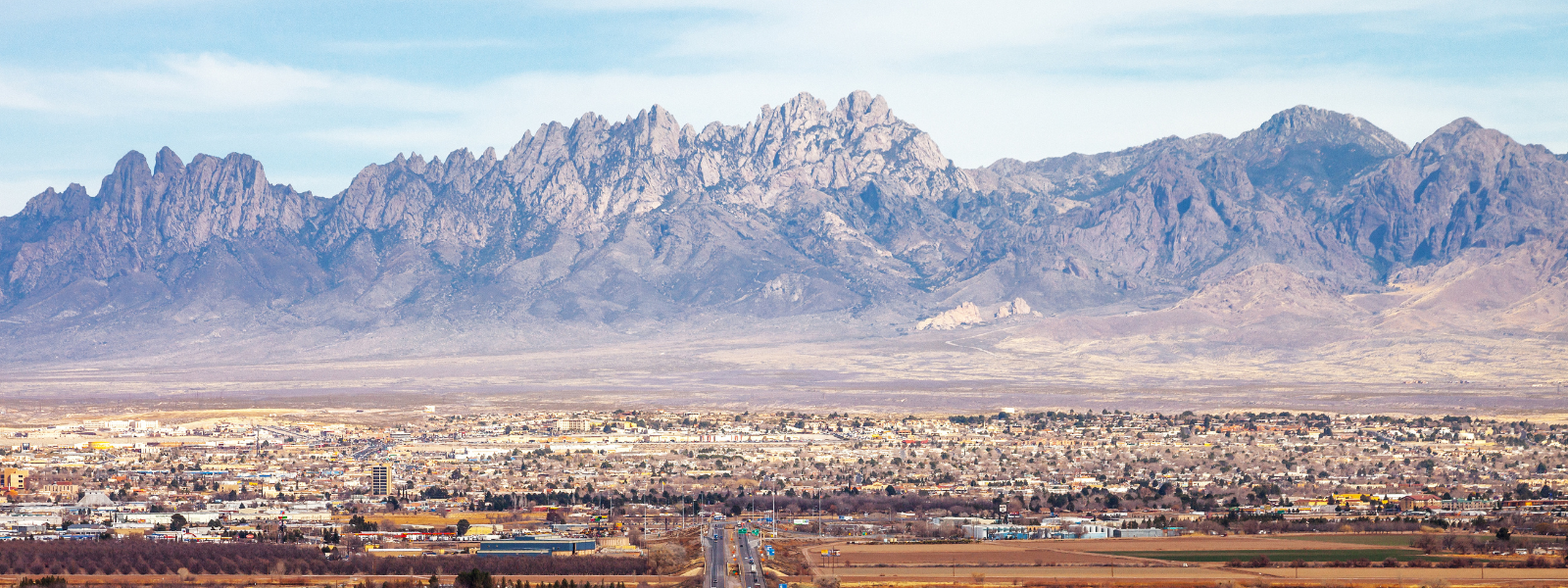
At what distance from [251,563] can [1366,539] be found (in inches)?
2137

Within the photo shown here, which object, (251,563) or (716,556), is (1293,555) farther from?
(251,563)

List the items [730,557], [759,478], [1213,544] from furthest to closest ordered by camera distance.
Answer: [759,478], [1213,544], [730,557]

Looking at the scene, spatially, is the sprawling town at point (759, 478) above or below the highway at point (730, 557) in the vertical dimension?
above

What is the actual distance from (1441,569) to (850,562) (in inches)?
1012

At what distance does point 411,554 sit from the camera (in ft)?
306

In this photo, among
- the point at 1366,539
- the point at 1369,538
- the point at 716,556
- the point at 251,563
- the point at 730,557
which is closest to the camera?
the point at 251,563

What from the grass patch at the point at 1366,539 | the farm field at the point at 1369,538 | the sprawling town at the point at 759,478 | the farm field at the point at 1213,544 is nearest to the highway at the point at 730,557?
the sprawling town at the point at 759,478

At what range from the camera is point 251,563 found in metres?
90.6

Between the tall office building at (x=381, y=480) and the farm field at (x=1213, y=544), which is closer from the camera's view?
the farm field at (x=1213, y=544)

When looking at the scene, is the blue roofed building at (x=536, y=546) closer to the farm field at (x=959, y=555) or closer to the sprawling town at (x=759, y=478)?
the sprawling town at (x=759, y=478)

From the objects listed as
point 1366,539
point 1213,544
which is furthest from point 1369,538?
point 1213,544

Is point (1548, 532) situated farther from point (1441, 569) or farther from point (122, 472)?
point (122, 472)

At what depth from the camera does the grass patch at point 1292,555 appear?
9306cm

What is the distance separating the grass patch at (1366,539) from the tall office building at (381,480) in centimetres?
5738
